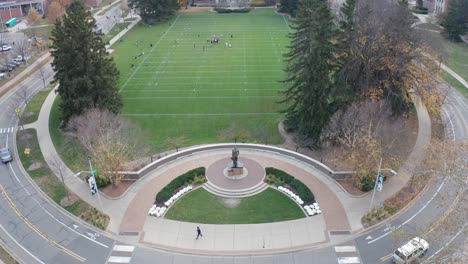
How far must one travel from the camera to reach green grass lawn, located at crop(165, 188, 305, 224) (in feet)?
105

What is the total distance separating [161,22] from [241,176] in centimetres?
6839

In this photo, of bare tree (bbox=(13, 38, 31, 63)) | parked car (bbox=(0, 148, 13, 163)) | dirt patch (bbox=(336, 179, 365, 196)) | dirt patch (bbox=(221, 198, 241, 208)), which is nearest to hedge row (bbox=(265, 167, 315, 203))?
dirt patch (bbox=(336, 179, 365, 196))

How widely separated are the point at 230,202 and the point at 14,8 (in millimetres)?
90119

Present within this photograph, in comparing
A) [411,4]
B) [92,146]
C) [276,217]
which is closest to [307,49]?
[276,217]

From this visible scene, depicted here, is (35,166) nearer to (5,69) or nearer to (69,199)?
(69,199)

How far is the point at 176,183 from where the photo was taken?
35.7 m

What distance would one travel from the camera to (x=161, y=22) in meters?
95.8

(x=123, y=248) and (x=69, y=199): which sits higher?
(x=69, y=199)

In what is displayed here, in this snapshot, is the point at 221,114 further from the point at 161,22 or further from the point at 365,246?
the point at 161,22

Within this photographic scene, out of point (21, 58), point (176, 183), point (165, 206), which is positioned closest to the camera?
point (165, 206)

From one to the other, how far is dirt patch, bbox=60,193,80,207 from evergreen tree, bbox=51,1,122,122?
1084cm

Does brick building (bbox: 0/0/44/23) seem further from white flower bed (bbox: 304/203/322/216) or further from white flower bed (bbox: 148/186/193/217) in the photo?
white flower bed (bbox: 304/203/322/216)

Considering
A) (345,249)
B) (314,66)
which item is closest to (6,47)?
(314,66)

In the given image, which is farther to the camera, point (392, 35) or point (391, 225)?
point (392, 35)
